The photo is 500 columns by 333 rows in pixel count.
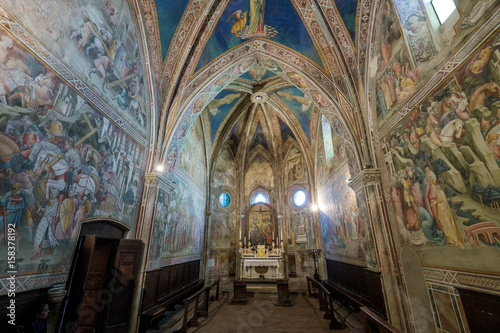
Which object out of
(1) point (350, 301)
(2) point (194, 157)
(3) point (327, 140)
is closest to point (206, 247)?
(2) point (194, 157)

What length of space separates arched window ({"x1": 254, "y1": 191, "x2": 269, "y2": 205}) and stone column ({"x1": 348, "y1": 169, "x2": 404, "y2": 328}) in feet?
36.6

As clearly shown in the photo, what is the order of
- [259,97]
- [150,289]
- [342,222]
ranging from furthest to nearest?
[259,97]
[342,222]
[150,289]

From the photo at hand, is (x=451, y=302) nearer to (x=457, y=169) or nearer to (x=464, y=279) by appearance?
(x=464, y=279)

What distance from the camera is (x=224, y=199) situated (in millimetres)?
17250

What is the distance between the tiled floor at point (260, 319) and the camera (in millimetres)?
6562

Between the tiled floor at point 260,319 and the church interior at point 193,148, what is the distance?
503mm

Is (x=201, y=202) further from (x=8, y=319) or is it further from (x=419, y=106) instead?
(x=419, y=106)

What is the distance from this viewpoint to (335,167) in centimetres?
1102

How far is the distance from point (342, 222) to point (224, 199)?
9758 millimetres

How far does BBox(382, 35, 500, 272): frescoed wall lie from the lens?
3.44m

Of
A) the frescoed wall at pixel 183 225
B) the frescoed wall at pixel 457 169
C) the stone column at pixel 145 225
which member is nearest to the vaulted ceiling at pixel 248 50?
the stone column at pixel 145 225

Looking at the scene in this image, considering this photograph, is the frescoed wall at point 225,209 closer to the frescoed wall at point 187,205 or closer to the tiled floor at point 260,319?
the frescoed wall at point 187,205

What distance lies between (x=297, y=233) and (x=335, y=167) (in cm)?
694

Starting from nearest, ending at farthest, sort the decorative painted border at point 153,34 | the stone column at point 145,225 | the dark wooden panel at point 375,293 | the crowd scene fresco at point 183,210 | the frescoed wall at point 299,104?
the dark wooden panel at point 375,293, the stone column at point 145,225, the decorative painted border at point 153,34, the crowd scene fresco at point 183,210, the frescoed wall at point 299,104
